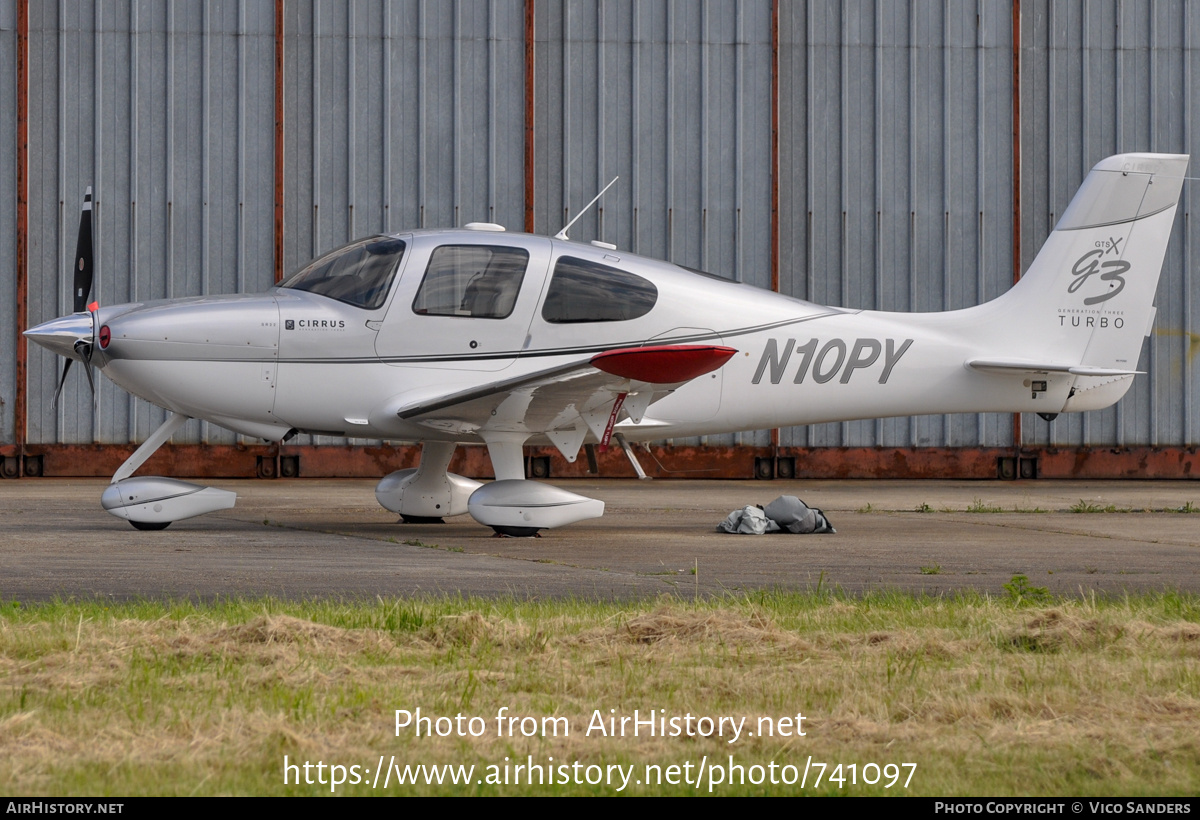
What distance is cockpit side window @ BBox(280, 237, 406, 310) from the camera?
30.6ft

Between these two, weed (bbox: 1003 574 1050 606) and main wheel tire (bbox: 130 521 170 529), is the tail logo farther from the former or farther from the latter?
main wheel tire (bbox: 130 521 170 529)

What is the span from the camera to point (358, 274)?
30.8 feet

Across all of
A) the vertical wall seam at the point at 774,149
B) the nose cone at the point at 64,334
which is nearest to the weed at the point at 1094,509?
the vertical wall seam at the point at 774,149

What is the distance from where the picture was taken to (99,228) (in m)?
16.5

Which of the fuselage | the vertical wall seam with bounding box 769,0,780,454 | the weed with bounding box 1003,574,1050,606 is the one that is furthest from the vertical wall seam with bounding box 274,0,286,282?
the weed with bounding box 1003,574,1050,606

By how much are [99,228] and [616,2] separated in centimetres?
764

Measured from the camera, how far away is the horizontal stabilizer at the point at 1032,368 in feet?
35.0

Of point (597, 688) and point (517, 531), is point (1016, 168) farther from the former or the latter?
point (597, 688)

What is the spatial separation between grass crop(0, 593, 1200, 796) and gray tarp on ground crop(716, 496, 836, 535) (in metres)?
4.21

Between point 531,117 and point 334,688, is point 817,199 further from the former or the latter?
point 334,688

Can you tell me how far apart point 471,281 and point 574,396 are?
1251 mm

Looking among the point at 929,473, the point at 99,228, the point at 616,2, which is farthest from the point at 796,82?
the point at 99,228

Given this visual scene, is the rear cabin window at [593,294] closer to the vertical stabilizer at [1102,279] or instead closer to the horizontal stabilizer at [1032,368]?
the horizontal stabilizer at [1032,368]

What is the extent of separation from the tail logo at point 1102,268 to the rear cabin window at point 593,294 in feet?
13.7
